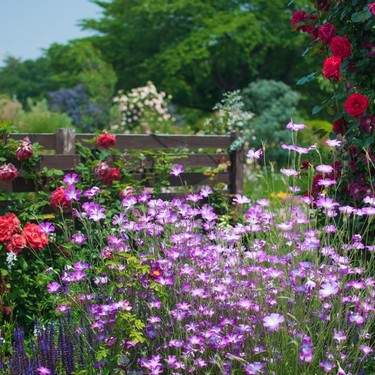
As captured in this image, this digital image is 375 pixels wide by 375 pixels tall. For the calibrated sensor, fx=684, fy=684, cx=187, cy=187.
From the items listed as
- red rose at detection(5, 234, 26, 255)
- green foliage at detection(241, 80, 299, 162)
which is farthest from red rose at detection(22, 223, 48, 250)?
green foliage at detection(241, 80, 299, 162)

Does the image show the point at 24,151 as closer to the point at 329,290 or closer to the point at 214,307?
the point at 214,307

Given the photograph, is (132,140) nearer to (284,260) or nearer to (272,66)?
(284,260)

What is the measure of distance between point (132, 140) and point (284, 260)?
3.18 metres

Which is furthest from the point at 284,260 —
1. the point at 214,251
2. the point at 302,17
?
the point at 302,17

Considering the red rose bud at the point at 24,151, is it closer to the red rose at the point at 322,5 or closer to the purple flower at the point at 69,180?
the purple flower at the point at 69,180

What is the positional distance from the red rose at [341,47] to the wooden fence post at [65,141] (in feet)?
8.21

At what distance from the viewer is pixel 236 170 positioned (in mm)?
6707

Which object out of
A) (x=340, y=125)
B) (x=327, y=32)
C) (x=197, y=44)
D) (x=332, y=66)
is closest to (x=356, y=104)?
(x=332, y=66)

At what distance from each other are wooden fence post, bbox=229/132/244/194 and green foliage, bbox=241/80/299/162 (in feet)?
37.6

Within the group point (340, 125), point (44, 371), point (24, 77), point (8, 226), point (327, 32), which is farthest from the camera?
point (24, 77)

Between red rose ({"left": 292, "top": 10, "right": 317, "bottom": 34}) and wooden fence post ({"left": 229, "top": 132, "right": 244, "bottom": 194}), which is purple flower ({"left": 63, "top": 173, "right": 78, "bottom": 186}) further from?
wooden fence post ({"left": 229, "top": 132, "right": 244, "bottom": 194})

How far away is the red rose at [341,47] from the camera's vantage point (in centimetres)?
372

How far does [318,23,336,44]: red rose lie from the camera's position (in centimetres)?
386

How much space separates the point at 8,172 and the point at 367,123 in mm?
2386
